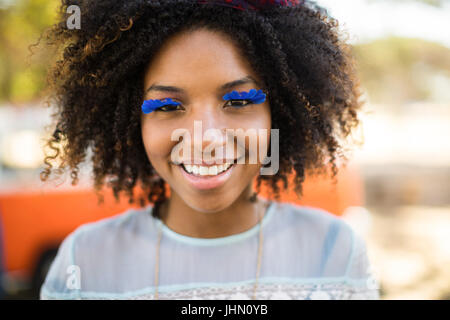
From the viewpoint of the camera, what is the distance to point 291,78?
1.67m

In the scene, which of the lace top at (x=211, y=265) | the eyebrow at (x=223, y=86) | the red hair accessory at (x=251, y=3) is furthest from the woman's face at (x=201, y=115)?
the lace top at (x=211, y=265)

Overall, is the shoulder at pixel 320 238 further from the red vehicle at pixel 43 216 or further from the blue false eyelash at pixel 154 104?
the red vehicle at pixel 43 216

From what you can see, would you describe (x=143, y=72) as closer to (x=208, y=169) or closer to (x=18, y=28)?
(x=208, y=169)

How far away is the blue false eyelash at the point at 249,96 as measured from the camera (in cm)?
149

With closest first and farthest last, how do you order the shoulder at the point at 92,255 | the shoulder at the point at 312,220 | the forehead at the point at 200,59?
the forehead at the point at 200,59
the shoulder at the point at 92,255
the shoulder at the point at 312,220

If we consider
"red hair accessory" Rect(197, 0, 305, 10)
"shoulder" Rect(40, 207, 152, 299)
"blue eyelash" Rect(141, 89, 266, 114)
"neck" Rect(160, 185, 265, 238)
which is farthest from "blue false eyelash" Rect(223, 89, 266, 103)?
"shoulder" Rect(40, 207, 152, 299)

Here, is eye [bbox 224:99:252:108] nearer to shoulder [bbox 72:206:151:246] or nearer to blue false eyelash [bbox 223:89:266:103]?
blue false eyelash [bbox 223:89:266:103]

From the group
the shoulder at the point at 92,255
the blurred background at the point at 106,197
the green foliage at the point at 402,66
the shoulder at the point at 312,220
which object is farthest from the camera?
the green foliage at the point at 402,66

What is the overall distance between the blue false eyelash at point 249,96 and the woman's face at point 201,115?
0.02 metres

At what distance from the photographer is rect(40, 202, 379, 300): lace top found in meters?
1.70

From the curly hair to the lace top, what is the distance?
0.27m

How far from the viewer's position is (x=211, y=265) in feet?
5.69

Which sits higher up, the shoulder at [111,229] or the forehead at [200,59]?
the forehead at [200,59]
